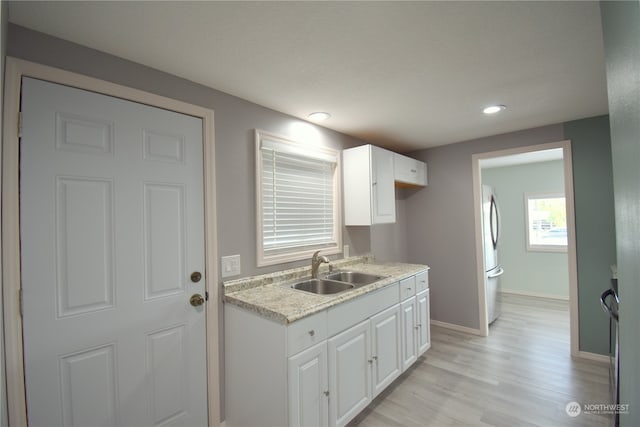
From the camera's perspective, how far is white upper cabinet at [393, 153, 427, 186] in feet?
10.4

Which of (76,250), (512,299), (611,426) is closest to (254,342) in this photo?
(76,250)

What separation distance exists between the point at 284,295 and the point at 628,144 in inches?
66.4

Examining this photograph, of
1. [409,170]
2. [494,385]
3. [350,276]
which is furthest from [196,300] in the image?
[409,170]

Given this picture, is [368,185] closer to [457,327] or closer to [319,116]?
[319,116]

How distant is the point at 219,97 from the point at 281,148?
583mm

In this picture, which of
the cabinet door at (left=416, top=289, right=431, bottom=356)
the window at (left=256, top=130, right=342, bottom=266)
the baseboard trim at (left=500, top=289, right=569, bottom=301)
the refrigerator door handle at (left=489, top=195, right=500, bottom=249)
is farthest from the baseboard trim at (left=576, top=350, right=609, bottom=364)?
the window at (left=256, top=130, right=342, bottom=266)

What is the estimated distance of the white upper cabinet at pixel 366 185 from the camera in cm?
273

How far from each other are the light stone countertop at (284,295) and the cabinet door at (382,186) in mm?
589

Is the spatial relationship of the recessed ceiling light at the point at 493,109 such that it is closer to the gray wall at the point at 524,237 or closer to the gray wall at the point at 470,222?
the gray wall at the point at 470,222

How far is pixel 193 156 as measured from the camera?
70.4 inches

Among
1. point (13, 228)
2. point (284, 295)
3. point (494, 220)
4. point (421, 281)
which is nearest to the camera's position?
point (13, 228)

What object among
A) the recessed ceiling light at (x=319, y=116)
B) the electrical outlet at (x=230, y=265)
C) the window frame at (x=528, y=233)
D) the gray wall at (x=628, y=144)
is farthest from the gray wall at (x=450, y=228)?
the electrical outlet at (x=230, y=265)

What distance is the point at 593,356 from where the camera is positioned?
270cm

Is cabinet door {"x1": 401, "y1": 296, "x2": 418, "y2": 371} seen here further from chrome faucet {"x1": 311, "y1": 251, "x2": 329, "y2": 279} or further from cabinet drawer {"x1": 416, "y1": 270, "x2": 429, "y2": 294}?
Answer: chrome faucet {"x1": 311, "y1": 251, "x2": 329, "y2": 279}
